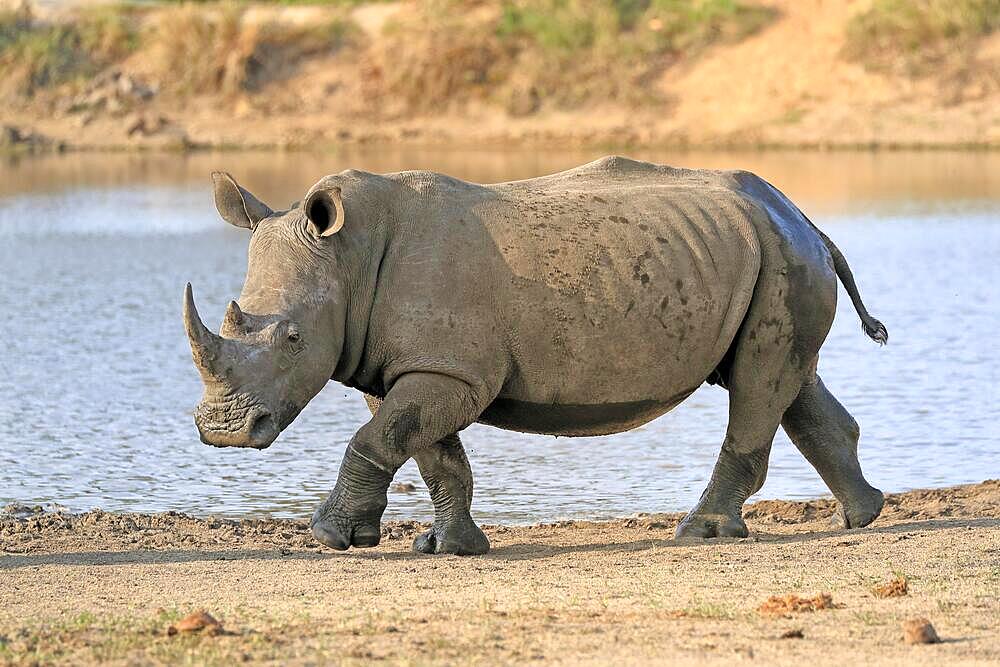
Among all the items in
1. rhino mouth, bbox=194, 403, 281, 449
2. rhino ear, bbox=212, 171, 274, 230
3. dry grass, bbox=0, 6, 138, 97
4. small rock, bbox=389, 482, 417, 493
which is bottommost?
dry grass, bbox=0, 6, 138, 97

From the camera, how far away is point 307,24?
38.1m

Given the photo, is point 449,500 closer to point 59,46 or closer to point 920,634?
point 920,634

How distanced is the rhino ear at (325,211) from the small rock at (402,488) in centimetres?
264

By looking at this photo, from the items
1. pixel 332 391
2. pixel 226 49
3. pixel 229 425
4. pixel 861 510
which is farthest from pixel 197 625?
pixel 226 49

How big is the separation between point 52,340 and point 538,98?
2060 centimetres

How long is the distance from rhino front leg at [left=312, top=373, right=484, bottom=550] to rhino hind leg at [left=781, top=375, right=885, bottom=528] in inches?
69.8

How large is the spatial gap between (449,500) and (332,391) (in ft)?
16.7

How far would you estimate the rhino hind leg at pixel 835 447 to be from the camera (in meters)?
8.59

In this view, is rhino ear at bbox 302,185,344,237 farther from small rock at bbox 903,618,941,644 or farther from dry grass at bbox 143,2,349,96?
dry grass at bbox 143,2,349,96

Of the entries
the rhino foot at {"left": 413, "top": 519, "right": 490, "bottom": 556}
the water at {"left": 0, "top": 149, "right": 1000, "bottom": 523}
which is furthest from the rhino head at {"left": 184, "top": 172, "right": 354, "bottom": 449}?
the water at {"left": 0, "top": 149, "right": 1000, "bottom": 523}

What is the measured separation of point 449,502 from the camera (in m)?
Answer: 8.03

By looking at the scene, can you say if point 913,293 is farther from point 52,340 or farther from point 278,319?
point 278,319

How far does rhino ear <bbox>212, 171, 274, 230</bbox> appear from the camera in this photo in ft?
25.9

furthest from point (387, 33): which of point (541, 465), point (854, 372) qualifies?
point (541, 465)
